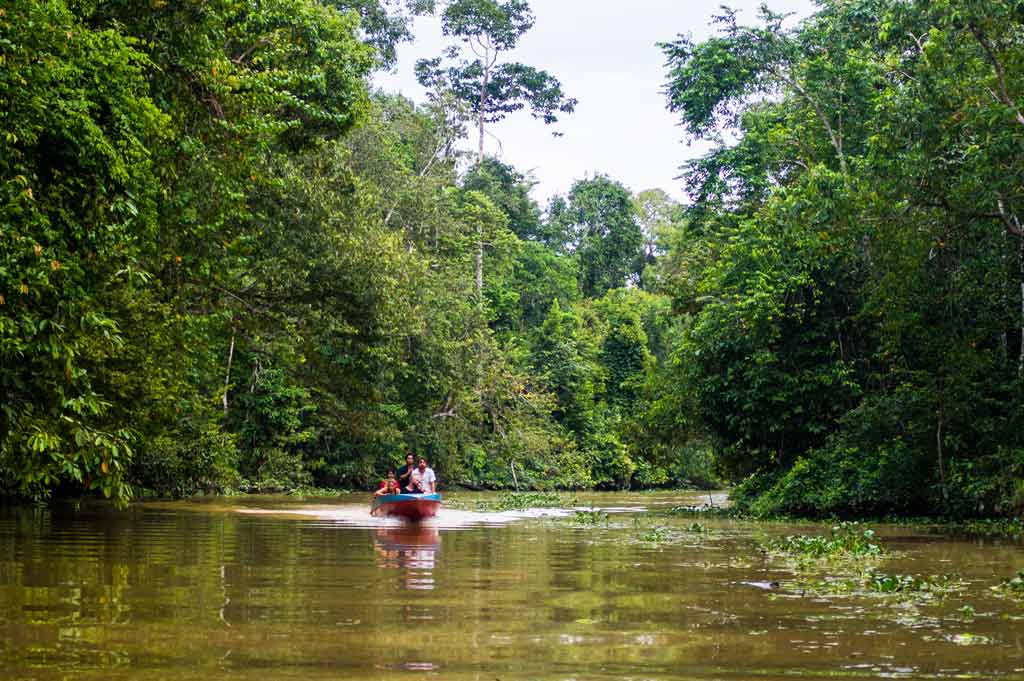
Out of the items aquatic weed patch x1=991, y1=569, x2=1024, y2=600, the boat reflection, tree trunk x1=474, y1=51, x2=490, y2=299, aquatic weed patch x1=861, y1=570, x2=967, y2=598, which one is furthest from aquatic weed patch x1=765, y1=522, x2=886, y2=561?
tree trunk x1=474, y1=51, x2=490, y2=299

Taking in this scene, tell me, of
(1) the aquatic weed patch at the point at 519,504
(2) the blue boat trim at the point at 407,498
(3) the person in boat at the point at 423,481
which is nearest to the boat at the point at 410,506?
(2) the blue boat trim at the point at 407,498

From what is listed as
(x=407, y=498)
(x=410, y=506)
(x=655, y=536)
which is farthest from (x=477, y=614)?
(x=410, y=506)

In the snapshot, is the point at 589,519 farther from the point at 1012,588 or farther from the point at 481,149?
the point at 481,149

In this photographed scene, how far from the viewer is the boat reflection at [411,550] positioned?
11.3 meters

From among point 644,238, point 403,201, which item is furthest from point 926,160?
point 644,238

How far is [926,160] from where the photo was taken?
21.1 meters

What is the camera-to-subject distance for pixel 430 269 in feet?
164

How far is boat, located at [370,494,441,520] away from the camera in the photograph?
22.3 metres

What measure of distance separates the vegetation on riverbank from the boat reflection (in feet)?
10.5

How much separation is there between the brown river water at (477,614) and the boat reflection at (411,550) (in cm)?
5

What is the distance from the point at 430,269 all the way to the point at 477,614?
4201cm

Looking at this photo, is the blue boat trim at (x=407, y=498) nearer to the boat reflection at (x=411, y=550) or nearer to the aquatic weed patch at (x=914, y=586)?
the boat reflection at (x=411, y=550)

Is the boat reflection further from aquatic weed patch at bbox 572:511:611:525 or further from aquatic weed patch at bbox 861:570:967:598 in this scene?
aquatic weed patch at bbox 861:570:967:598

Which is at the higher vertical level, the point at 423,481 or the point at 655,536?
the point at 423,481
